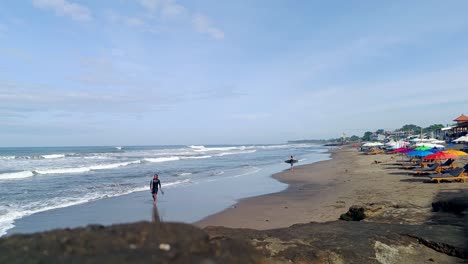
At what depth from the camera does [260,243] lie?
4.85 m

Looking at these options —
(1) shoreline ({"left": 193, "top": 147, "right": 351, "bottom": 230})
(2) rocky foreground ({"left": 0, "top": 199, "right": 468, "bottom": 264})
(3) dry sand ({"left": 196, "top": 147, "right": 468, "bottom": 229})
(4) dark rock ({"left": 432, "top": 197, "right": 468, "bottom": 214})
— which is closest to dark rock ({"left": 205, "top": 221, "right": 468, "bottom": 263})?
(2) rocky foreground ({"left": 0, "top": 199, "right": 468, "bottom": 264})

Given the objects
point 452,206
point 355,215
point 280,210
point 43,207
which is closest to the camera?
point 355,215

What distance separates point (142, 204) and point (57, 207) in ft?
11.9

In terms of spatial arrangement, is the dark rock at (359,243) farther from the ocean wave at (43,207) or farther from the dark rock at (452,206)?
the ocean wave at (43,207)

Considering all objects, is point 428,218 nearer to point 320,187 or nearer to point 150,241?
point 150,241

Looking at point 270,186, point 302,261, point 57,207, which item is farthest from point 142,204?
point 302,261

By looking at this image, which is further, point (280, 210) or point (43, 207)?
point (43, 207)

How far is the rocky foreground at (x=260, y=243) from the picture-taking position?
7.04ft

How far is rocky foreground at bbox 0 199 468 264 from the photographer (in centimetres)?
214

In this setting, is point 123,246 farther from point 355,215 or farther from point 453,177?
point 453,177

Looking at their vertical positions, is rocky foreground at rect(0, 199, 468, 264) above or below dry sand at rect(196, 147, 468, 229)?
above

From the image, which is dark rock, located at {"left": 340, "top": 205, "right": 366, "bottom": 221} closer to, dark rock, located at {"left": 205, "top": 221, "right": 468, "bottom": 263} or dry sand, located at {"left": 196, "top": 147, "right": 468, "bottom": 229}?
dry sand, located at {"left": 196, "top": 147, "right": 468, "bottom": 229}

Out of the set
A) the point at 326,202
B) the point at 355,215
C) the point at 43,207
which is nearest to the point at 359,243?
the point at 355,215

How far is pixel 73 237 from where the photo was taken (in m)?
2.37
